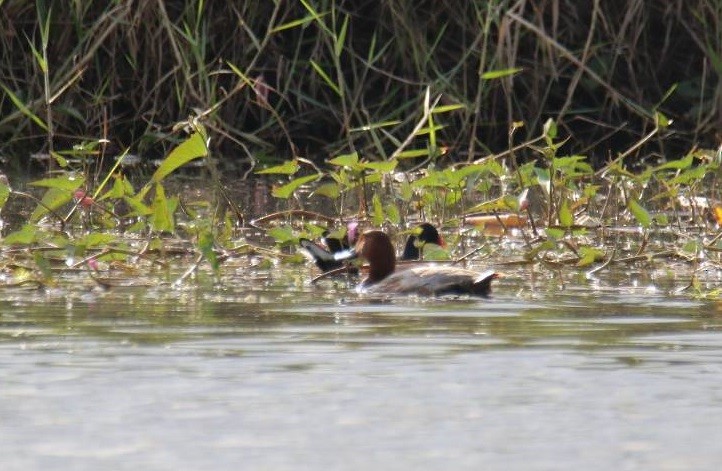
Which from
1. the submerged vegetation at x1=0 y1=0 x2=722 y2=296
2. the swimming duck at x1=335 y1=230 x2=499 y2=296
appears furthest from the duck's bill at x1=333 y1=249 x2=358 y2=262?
the submerged vegetation at x1=0 y1=0 x2=722 y2=296

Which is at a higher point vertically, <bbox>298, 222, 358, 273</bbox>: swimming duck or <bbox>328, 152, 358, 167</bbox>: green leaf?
<bbox>328, 152, 358, 167</bbox>: green leaf

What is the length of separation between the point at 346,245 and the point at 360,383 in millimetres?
3491

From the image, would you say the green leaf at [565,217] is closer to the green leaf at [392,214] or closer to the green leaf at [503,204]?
the green leaf at [503,204]

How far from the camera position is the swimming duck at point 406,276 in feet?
25.1

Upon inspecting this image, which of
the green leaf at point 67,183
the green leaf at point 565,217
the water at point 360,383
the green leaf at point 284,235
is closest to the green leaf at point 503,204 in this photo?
the green leaf at point 565,217

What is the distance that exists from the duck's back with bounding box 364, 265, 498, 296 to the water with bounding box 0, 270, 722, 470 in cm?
14

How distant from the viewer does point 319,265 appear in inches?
336

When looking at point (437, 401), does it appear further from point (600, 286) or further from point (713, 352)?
point (600, 286)

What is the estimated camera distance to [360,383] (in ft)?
18.1

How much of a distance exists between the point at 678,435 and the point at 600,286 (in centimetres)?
314

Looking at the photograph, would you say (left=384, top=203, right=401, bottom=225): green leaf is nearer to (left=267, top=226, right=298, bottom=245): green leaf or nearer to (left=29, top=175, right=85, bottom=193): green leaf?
(left=267, top=226, right=298, bottom=245): green leaf

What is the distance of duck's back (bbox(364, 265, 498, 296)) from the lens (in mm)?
7629

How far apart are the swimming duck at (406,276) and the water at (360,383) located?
17 centimetres

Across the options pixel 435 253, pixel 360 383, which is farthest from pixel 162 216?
pixel 360 383
